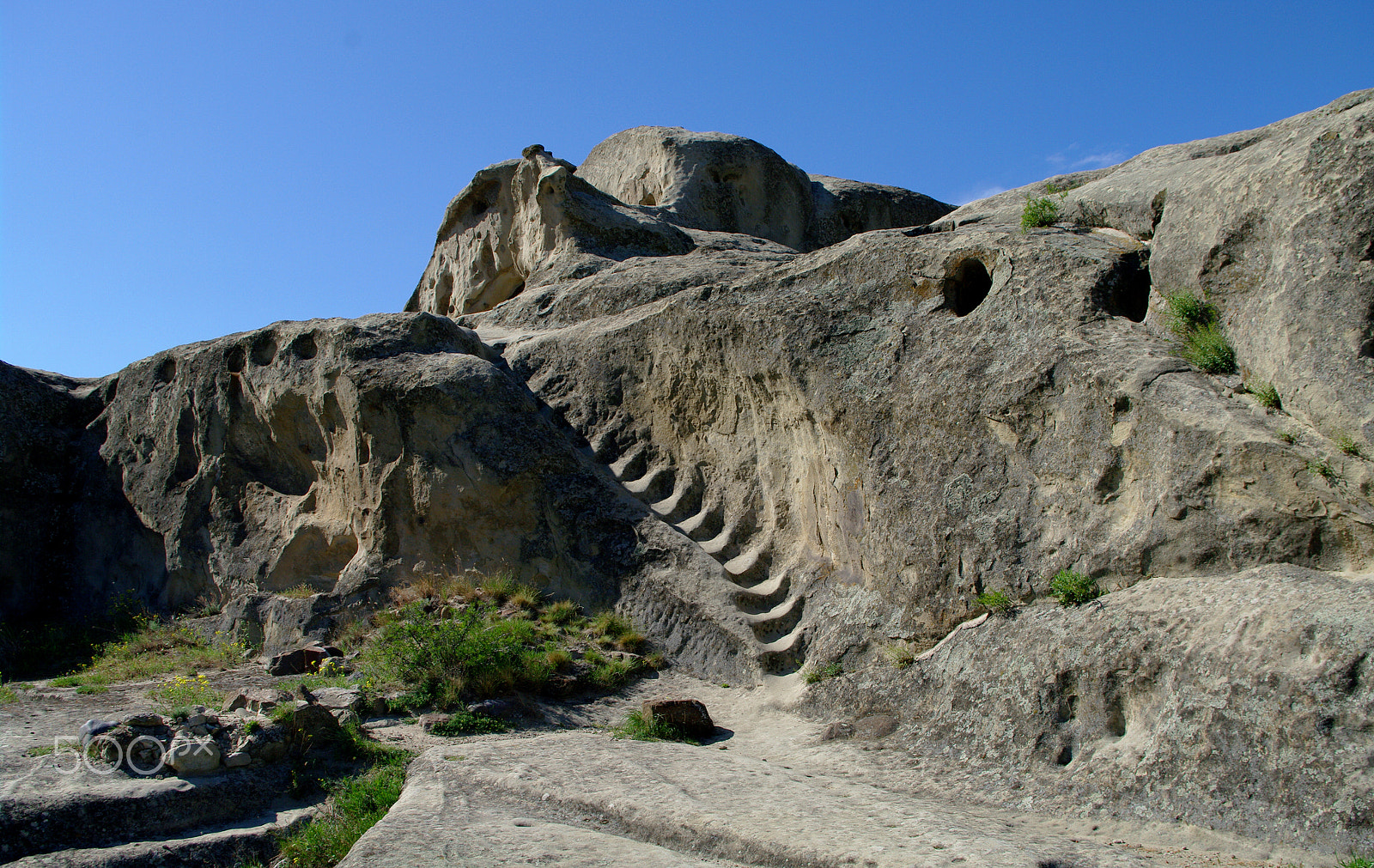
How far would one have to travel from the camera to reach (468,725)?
747 cm

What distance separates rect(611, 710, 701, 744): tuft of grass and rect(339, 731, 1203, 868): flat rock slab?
84 centimetres

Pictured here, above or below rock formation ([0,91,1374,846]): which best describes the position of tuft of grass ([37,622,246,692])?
below

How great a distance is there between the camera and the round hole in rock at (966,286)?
27.3 ft

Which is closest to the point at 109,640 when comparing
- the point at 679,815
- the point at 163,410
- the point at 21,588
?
the point at 21,588

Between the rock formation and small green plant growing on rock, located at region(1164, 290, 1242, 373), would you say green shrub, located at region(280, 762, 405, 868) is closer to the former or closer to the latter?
the rock formation

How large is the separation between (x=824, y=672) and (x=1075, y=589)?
7.82ft

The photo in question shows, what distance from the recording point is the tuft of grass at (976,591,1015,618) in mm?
6727

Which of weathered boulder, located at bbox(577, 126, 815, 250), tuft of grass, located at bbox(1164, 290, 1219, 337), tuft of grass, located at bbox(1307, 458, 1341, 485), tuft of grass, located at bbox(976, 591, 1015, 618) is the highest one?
weathered boulder, located at bbox(577, 126, 815, 250)

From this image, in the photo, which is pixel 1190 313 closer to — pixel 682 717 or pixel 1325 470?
pixel 1325 470

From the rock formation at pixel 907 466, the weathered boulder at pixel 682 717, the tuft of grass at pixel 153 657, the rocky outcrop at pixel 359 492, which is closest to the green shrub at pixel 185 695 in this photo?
the tuft of grass at pixel 153 657

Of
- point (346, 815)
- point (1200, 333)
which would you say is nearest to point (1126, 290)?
point (1200, 333)

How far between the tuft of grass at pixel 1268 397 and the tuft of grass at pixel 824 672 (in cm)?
371

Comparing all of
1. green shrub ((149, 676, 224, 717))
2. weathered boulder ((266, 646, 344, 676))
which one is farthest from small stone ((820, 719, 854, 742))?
weathered boulder ((266, 646, 344, 676))

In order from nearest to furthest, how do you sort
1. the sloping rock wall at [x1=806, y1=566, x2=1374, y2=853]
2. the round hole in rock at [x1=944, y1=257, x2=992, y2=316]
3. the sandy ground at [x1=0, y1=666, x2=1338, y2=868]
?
the sloping rock wall at [x1=806, y1=566, x2=1374, y2=853] < the sandy ground at [x1=0, y1=666, x2=1338, y2=868] < the round hole in rock at [x1=944, y1=257, x2=992, y2=316]
